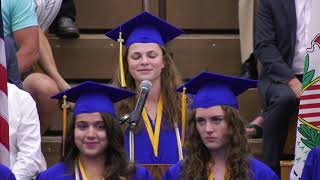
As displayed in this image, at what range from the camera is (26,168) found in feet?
21.7

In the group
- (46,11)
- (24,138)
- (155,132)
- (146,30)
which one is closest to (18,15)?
(46,11)

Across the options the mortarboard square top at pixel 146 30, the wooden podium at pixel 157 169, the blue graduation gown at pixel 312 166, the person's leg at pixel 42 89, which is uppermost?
the mortarboard square top at pixel 146 30

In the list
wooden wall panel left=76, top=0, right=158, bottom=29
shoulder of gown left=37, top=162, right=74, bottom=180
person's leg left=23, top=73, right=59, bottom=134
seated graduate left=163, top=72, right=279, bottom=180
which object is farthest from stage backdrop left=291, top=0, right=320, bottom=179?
wooden wall panel left=76, top=0, right=158, bottom=29

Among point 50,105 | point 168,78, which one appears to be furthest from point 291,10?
point 50,105

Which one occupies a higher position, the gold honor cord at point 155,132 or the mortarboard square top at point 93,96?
the mortarboard square top at point 93,96

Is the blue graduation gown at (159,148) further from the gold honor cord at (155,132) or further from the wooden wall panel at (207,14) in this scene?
the wooden wall panel at (207,14)

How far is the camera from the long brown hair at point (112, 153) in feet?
19.8

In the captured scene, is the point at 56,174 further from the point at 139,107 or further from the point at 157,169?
the point at 157,169

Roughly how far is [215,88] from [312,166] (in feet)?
2.64

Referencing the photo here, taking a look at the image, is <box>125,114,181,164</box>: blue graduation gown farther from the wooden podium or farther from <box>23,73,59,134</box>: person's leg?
<box>23,73,59,134</box>: person's leg

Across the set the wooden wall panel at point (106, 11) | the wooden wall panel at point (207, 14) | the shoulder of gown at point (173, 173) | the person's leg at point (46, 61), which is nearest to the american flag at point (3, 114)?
the shoulder of gown at point (173, 173)

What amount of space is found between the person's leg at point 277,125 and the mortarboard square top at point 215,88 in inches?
54.9

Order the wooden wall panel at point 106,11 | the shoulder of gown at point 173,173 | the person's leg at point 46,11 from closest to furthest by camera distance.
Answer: the shoulder of gown at point 173,173 → the person's leg at point 46,11 → the wooden wall panel at point 106,11

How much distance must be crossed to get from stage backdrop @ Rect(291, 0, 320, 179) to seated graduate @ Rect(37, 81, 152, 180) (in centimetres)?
89
